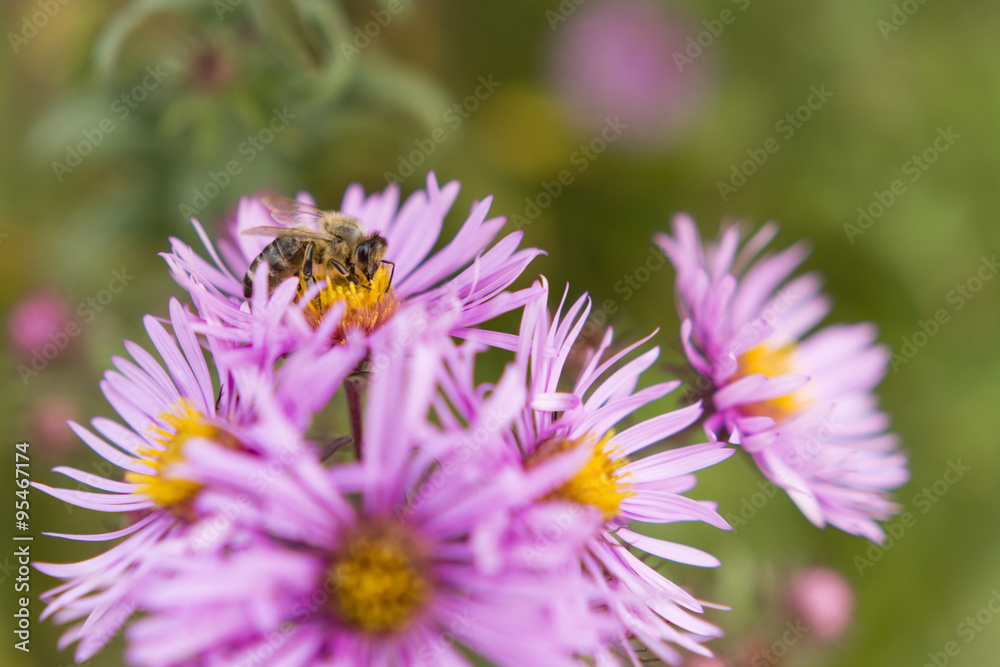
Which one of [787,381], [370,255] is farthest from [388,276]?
[787,381]

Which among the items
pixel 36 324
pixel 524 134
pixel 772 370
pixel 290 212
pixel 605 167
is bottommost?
pixel 36 324

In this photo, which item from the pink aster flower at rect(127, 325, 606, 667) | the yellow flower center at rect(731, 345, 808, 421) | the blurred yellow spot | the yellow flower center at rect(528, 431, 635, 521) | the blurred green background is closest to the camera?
the pink aster flower at rect(127, 325, 606, 667)

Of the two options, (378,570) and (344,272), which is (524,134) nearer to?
(344,272)

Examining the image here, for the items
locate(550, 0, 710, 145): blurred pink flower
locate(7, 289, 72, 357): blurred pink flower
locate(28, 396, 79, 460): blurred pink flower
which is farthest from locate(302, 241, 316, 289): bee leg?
locate(550, 0, 710, 145): blurred pink flower

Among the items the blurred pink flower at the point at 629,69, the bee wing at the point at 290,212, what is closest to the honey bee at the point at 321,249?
the bee wing at the point at 290,212

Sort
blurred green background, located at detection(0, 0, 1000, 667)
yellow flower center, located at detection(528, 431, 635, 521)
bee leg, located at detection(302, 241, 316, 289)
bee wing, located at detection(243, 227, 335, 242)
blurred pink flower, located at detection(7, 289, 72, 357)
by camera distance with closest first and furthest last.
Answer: yellow flower center, located at detection(528, 431, 635, 521), bee wing, located at detection(243, 227, 335, 242), bee leg, located at detection(302, 241, 316, 289), blurred pink flower, located at detection(7, 289, 72, 357), blurred green background, located at detection(0, 0, 1000, 667)

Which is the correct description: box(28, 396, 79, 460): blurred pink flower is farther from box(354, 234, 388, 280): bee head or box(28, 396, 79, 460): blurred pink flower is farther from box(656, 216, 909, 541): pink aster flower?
box(656, 216, 909, 541): pink aster flower
